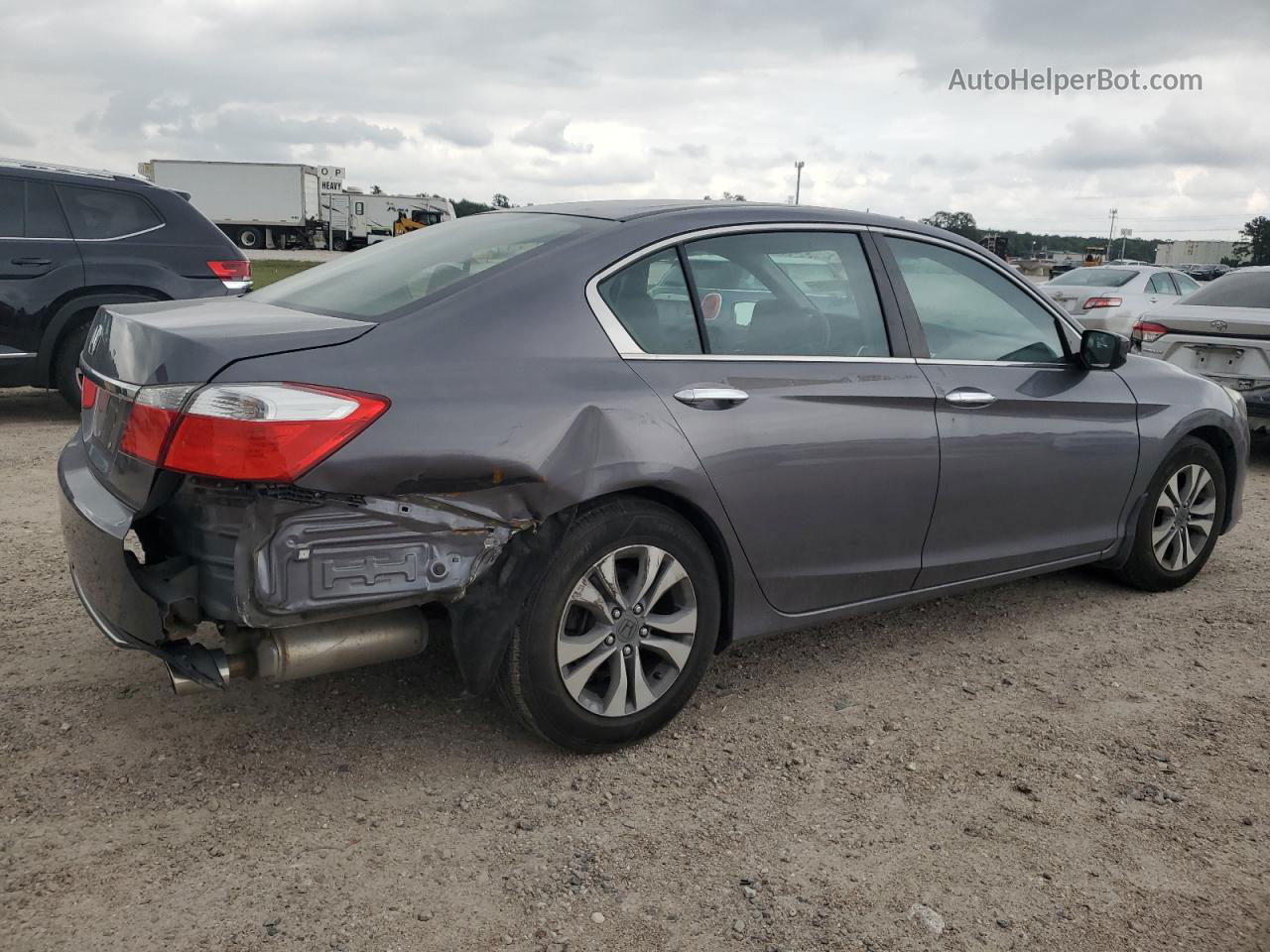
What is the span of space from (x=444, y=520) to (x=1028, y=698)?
7.07ft

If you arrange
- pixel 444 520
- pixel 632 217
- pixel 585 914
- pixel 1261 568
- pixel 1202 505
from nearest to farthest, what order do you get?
1. pixel 585 914
2. pixel 444 520
3. pixel 632 217
4. pixel 1202 505
5. pixel 1261 568

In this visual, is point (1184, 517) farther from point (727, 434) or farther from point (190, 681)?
point (190, 681)

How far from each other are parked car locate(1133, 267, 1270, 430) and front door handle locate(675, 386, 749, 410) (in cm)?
533

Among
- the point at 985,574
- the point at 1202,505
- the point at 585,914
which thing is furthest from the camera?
the point at 1202,505

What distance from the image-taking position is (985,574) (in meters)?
4.05

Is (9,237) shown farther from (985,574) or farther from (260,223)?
(260,223)

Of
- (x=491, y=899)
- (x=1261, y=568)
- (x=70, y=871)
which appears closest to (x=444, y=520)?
(x=491, y=899)

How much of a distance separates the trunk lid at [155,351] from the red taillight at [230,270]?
5290mm

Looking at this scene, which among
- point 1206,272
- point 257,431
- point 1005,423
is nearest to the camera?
point 257,431

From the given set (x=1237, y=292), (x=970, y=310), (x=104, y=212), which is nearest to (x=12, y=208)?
(x=104, y=212)

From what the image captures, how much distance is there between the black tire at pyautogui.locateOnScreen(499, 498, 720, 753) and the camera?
2926mm

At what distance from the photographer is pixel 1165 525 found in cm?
476

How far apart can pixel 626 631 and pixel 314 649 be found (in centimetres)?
85

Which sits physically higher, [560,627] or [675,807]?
[560,627]
